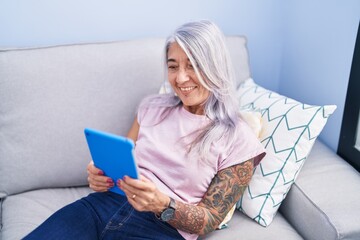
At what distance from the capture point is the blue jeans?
1006 millimetres

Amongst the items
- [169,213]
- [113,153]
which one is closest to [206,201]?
[169,213]

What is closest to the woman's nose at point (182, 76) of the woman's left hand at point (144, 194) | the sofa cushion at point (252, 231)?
the woman's left hand at point (144, 194)

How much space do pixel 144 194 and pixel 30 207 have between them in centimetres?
57

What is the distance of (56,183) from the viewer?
1352 mm

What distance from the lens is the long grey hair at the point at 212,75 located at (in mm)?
1065

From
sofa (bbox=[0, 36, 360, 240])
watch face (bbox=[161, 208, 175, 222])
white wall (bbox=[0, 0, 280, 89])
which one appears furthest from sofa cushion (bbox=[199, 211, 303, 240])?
white wall (bbox=[0, 0, 280, 89])

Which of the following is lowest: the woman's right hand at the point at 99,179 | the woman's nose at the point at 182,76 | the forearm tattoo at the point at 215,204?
the forearm tattoo at the point at 215,204

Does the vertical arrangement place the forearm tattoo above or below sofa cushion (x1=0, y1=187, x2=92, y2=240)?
above

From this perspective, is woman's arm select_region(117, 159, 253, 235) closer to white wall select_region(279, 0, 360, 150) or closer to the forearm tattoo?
the forearm tattoo

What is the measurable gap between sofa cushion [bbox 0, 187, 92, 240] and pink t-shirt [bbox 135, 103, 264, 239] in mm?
370

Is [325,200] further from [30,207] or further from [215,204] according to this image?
[30,207]

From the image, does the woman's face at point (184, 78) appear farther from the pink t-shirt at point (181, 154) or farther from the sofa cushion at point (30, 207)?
the sofa cushion at point (30, 207)

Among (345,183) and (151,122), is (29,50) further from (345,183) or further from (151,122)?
(345,183)

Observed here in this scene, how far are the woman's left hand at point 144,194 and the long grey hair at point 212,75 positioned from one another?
0.70 ft
